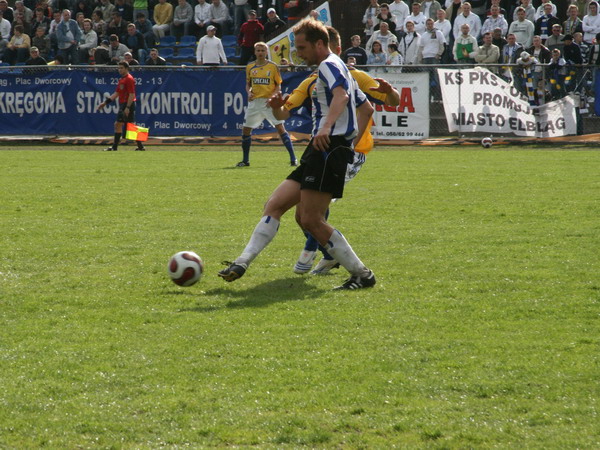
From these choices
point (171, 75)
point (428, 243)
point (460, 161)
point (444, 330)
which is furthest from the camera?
point (171, 75)

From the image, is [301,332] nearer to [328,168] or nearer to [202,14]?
[328,168]

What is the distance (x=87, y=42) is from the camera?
90.1 ft

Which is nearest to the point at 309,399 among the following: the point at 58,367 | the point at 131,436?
the point at 131,436

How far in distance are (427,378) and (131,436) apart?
1.49 m

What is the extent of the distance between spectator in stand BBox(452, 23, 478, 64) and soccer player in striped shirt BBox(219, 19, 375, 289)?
1708 centimetres

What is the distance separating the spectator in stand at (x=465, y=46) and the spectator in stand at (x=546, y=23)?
5.44 ft

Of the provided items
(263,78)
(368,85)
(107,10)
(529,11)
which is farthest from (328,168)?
(107,10)

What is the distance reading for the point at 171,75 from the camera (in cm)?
2381

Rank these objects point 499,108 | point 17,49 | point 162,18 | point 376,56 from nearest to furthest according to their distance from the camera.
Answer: point 499,108, point 376,56, point 17,49, point 162,18

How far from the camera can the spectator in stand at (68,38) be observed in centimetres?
2736

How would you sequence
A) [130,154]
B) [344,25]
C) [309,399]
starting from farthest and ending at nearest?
[344,25] → [130,154] → [309,399]

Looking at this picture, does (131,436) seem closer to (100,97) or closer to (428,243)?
(428,243)

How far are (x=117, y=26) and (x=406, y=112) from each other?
9836 mm

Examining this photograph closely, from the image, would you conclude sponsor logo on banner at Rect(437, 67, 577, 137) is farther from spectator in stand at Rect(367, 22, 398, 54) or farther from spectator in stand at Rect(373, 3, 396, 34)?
spectator in stand at Rect(373, 3, 396, 34)
